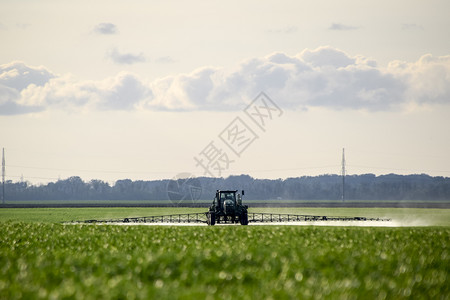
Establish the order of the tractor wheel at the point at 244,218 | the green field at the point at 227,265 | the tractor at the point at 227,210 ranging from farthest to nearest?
the tractor at the point at 227,210 < the tractor wheel at the point at 244,218 < the green field at the point at 227,265

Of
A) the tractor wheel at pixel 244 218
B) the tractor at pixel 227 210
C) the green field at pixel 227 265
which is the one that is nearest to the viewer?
the green field at pixel 227 265

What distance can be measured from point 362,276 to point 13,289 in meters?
10.6

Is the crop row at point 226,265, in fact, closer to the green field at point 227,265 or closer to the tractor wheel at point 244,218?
the green field at point 227,265

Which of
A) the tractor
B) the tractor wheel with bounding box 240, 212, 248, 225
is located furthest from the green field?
the tractor

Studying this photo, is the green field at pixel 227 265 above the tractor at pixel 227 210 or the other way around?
the other way around

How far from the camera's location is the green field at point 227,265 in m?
19.1

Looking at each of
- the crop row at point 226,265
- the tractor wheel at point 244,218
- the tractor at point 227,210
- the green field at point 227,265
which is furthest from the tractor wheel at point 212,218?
the crop row at point 226,265

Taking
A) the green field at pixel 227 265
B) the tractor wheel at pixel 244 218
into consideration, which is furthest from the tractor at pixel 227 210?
the green field at pixel 227 265

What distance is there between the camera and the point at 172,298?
17.5 metres

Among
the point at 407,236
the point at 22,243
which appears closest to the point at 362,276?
the point at 407,236

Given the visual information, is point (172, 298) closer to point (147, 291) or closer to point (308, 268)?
point (147, 291)

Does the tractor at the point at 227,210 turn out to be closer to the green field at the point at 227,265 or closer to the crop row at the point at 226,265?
the green field at the point at 227,265

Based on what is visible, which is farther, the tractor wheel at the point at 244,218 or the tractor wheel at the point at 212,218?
the tractor wheel at the point at 212,218

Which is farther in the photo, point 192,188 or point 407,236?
point 192,188
